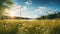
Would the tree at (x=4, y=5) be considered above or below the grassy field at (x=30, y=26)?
above

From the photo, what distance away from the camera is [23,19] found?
2205mm

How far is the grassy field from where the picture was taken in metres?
2.13

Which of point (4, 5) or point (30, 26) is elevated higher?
point (4, 5)

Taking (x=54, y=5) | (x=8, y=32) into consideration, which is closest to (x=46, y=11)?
(x=54, y=5)

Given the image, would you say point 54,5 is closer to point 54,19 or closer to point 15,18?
point 54,19

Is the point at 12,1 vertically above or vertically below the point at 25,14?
above

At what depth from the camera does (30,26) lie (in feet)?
7.13

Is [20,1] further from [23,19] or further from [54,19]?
[54,19]

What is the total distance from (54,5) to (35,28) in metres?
0.36

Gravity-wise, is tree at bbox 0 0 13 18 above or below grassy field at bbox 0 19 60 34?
above

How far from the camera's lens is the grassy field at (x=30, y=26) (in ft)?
6.99

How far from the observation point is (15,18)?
2227 millimetres

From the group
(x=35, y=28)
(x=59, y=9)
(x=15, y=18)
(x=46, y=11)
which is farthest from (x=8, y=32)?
(x=59, y=9)

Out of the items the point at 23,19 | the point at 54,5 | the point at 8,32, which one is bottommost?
the point at 8,32
